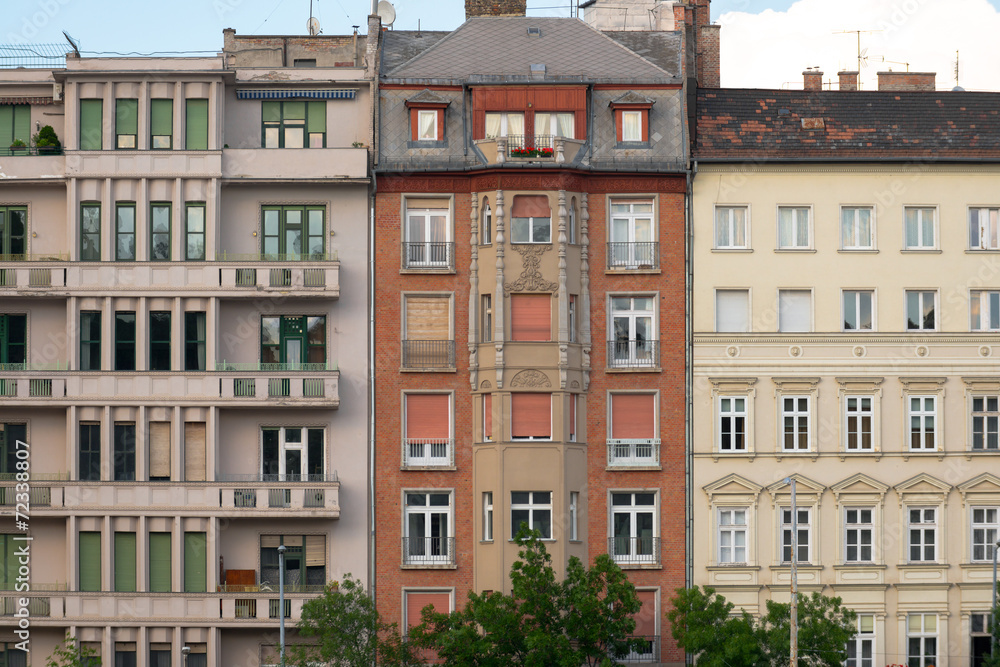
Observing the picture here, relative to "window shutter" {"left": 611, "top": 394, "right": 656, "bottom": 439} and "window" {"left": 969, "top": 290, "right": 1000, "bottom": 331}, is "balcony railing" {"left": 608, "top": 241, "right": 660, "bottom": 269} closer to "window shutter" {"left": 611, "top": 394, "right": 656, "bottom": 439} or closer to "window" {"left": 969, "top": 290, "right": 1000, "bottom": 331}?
"window shutter" {"left": 611, "top": 394, "right": 656, "bottom": 439}

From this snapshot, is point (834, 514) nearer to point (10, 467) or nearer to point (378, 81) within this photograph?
point (378, 81)

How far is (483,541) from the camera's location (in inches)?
2435

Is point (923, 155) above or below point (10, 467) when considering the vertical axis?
above

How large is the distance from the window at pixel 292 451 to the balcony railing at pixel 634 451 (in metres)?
10.3

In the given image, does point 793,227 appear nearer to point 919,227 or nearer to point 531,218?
point 919,227

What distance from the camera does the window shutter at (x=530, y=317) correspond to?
205 ft

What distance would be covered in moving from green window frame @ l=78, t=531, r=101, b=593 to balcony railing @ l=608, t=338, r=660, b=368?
19.2 meters

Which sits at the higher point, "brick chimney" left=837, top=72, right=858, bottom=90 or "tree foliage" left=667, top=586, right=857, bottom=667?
"brick chimney" left=837, top=72, right=858, bottom=90

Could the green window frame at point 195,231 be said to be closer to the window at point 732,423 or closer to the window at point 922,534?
the window at point 732,423

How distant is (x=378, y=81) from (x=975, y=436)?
2519cm

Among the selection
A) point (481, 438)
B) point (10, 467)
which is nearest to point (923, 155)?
point (481, 438)

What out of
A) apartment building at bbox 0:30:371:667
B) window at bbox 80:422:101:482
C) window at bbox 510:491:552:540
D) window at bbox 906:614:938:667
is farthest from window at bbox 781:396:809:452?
window at bbox 80:422:101:482

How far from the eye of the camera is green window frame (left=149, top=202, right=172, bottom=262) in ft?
207

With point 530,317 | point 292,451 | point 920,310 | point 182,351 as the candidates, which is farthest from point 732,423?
point 182,351
